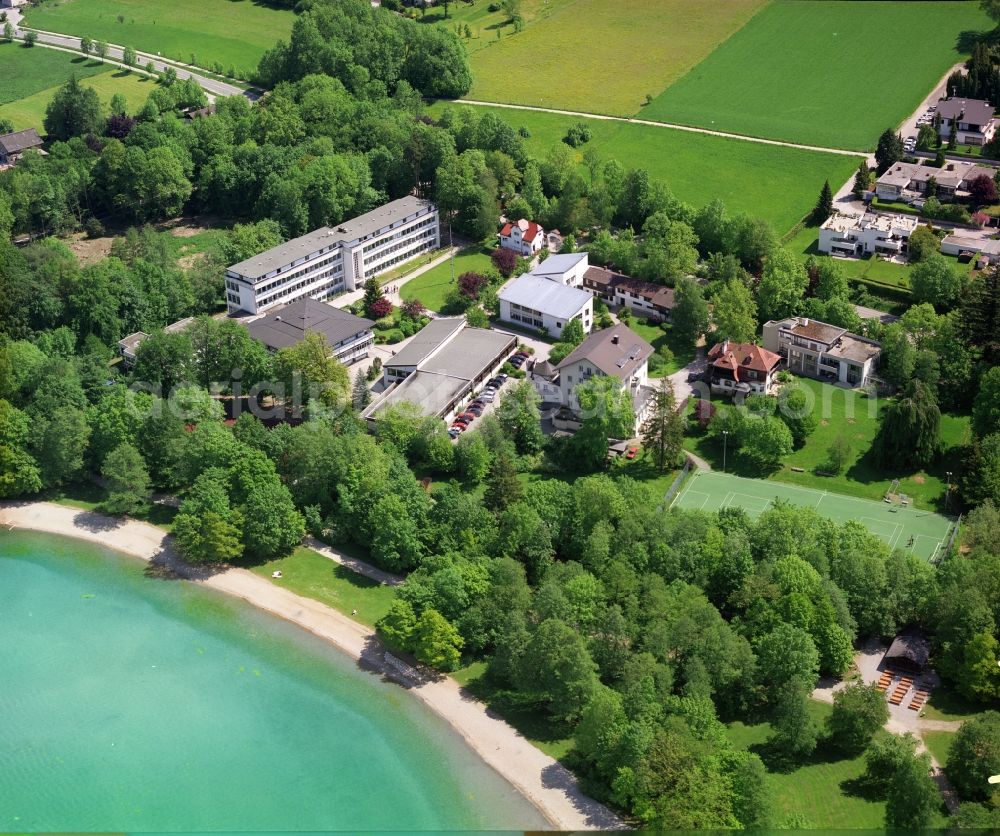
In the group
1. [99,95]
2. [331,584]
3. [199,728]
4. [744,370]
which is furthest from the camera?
[99,95]

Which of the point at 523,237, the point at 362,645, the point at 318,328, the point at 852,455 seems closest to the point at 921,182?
the point at 523,237

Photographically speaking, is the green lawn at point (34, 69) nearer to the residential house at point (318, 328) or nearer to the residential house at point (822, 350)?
the residential house at point (318, 328)

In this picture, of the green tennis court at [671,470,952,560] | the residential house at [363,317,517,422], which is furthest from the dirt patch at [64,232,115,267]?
the green tennis court at [671,470,952,560]

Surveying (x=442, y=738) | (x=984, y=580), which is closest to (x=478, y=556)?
(x=442, y=738)

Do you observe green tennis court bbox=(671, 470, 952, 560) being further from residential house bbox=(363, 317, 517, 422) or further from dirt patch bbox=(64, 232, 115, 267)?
dirt patch bbox=(64, 232, 115, 267)

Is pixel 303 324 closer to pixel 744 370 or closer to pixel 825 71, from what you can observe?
pixel 744 370

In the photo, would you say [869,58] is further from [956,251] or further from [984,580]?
[984,580]
